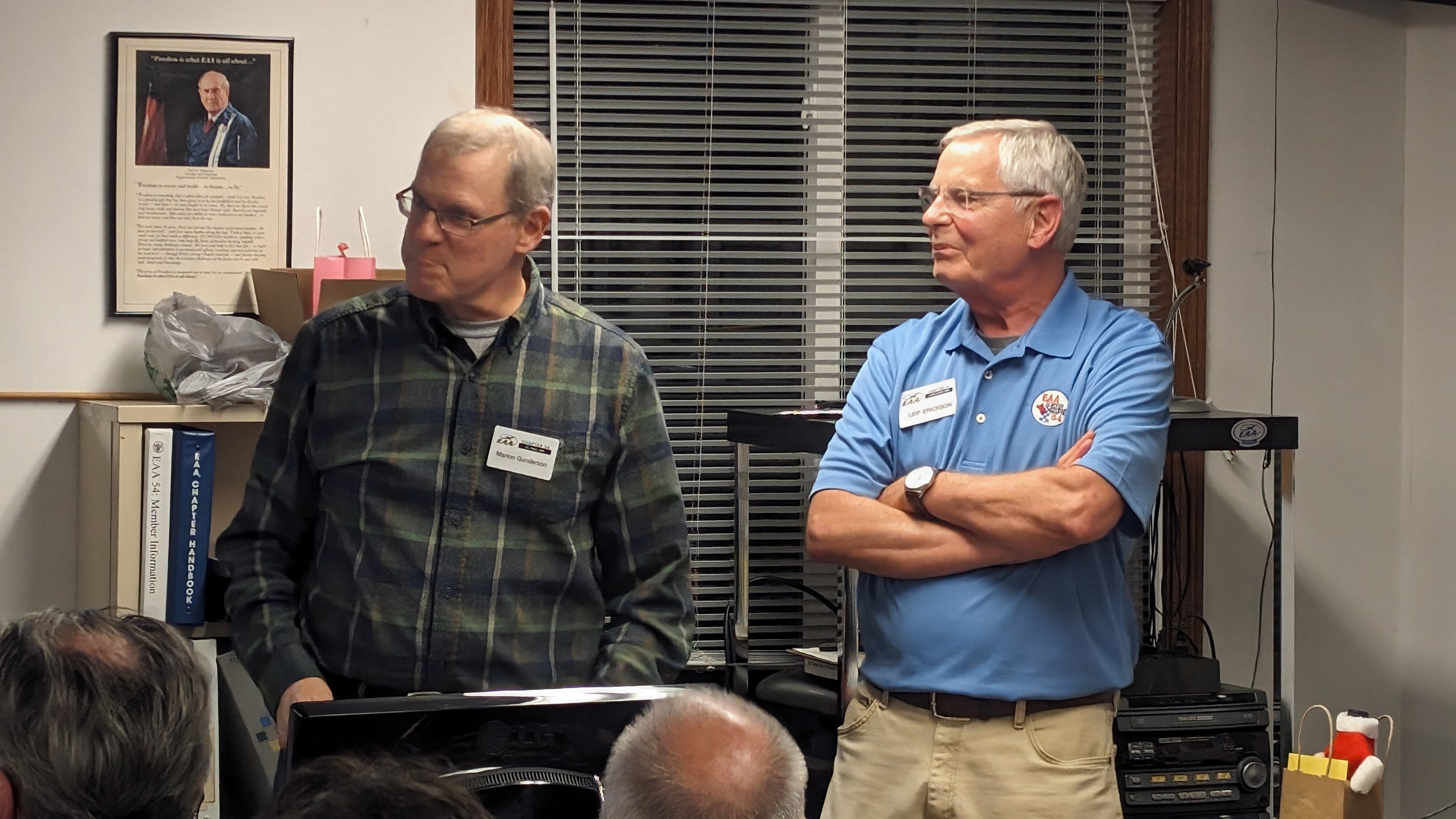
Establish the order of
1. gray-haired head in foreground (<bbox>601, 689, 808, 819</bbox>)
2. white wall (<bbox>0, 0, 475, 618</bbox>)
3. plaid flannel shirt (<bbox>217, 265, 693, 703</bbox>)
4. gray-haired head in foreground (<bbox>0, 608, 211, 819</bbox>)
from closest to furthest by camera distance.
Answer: gray-haired head in foreground (<bbox>601, 689, 808, 819</bbox>) < gray-haired head in foreground (<bbox>0, 608, 211, 819</bbox>) < plaid flannel shirt (<bbox>217, 265, 693, 703</bbox>) < white wall (<bbox>0, 0, 475, 618</bbox>)

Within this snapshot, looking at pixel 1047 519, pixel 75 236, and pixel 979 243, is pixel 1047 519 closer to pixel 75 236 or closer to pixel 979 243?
pixel 979 243

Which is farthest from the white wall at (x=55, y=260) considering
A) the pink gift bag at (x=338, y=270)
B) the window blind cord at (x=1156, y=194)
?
the window blind cord at (x=1156, y=194)

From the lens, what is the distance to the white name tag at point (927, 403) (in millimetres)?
2133

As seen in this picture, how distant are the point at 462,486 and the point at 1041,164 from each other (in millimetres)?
1056

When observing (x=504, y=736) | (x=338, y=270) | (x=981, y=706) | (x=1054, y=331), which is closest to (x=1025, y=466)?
(x=1054, y=331)

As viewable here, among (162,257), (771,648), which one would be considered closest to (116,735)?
(162,257)

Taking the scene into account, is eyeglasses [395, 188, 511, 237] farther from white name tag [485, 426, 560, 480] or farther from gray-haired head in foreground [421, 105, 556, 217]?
white name tag [485, 426, 560, 480]

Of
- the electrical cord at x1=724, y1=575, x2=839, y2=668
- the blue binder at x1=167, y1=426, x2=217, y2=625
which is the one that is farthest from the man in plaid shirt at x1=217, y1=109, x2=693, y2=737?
the electrical cord at x1=724, y1=575, x2=839, y2=668

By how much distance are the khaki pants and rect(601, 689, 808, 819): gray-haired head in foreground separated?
1.06 m

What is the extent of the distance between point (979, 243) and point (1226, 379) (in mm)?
1757

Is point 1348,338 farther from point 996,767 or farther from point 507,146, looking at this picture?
point 507,146

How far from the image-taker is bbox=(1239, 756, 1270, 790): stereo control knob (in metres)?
2.66

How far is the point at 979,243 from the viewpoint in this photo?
85.3 inches

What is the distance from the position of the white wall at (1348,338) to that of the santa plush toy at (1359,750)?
0.75m
